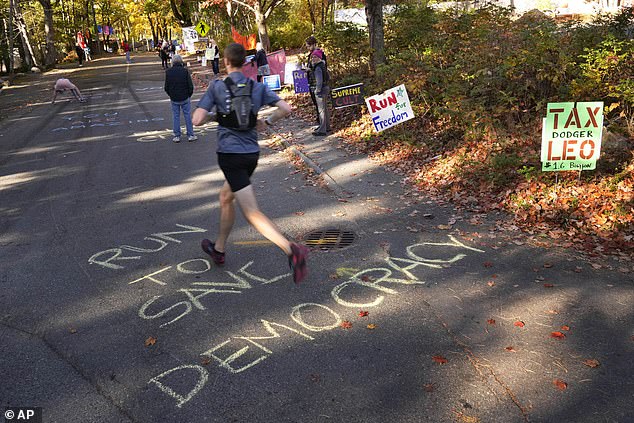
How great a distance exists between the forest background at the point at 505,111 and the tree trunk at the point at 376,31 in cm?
3

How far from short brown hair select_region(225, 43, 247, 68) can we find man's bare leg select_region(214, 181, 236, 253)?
3.80ft

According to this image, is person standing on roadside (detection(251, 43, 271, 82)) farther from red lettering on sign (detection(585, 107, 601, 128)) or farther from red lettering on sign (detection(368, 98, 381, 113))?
red lettering on sign (detection(585, 107, 601, 128))

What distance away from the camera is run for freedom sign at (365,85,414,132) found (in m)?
9.88

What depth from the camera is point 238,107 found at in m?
4.66

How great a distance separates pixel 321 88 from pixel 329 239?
245 inches

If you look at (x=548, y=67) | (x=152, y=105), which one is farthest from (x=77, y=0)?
(x=548, y=67)

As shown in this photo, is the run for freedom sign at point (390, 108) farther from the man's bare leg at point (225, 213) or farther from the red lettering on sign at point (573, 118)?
the man's bare leg at point (225, 213)

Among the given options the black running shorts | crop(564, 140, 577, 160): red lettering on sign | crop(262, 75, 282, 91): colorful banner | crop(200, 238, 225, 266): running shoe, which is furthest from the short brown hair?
crop(262, 75, 282, 91): colorful banner

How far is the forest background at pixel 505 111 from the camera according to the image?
21.0 ft

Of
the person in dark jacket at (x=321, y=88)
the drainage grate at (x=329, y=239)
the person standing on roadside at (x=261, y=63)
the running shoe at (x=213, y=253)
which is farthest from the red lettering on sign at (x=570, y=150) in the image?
the person standing on roadside at (x=261, y=63)

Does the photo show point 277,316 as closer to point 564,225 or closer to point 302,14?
point 564,225

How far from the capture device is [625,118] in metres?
7.71

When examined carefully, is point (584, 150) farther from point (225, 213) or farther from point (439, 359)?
point (225, 213)

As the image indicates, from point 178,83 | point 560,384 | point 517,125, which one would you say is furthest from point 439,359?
point 178,83
